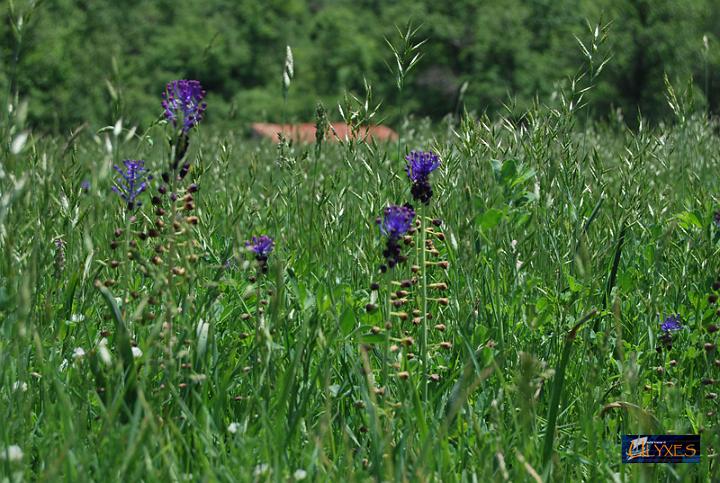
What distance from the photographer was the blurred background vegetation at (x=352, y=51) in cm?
3662

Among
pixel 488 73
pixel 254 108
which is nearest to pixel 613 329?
pixel 488 73

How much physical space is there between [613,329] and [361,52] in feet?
157

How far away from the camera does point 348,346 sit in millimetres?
2062

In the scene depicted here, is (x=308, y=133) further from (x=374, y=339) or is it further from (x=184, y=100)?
(x=374, y=339)

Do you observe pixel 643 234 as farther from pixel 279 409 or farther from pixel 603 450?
pixel 279 409

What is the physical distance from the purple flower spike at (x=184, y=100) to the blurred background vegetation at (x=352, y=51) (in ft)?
83.1

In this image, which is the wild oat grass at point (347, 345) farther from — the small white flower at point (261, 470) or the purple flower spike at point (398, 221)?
the purple flower spike at point (398, 221)

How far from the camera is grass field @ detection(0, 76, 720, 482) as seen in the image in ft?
5.00

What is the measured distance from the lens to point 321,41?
5203 cm

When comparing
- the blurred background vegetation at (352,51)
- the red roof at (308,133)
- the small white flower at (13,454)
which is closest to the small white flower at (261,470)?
the small white flower at (13,454)

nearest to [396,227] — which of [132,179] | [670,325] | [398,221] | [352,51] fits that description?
[398,221]

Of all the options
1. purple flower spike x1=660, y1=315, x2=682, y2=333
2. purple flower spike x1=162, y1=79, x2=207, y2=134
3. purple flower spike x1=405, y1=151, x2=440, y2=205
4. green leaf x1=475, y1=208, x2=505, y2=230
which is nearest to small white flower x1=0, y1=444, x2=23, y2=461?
purple flower spike x1=162, y1=79, x2=207, y2=134

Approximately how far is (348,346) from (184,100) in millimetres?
769

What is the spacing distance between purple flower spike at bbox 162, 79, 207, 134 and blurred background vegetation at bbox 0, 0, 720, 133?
2534cm
